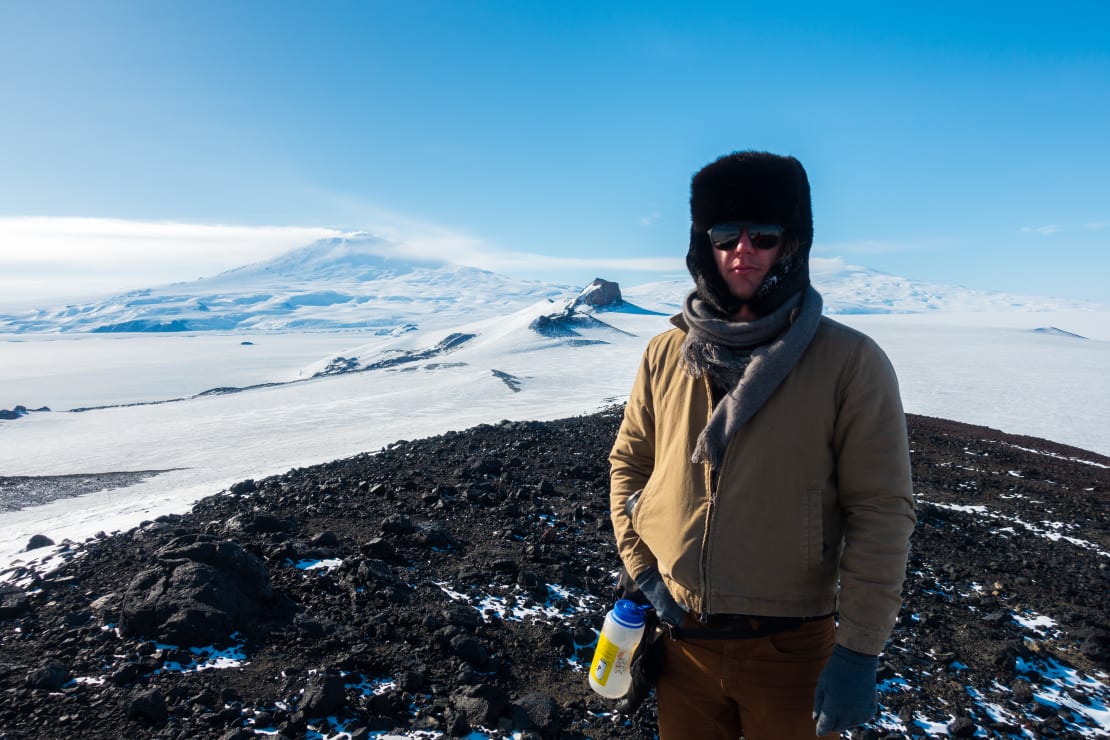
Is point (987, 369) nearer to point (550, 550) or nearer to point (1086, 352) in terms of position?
point (1086, 352)

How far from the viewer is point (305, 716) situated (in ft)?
9.48

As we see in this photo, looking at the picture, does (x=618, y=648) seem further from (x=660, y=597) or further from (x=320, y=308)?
(x=320, y=308)

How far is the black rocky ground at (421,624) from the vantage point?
9.80 ft

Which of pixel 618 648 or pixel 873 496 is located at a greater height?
pixel 873 496

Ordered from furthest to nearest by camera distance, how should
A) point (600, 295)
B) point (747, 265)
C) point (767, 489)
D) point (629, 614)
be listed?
point (600, 295), point (629, 614), point (747, 265), point (767, 489)

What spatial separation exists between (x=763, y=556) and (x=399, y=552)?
3.67 metres

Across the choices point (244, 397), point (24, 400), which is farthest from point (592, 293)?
point (24, 400)

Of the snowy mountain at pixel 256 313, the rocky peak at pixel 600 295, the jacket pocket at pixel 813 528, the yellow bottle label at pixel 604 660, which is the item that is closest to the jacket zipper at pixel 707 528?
the jacket pocket at pixel 813 528

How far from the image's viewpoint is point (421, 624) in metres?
3.75

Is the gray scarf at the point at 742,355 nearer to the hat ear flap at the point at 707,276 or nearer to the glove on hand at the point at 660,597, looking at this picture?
the hat ear flap at the point at 707,276

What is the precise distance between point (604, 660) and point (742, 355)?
1208 mm

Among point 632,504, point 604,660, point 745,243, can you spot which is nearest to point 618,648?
point 604,660

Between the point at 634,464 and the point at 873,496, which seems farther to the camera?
the point at 634,464

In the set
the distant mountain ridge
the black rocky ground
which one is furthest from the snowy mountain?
the black rocky ground
